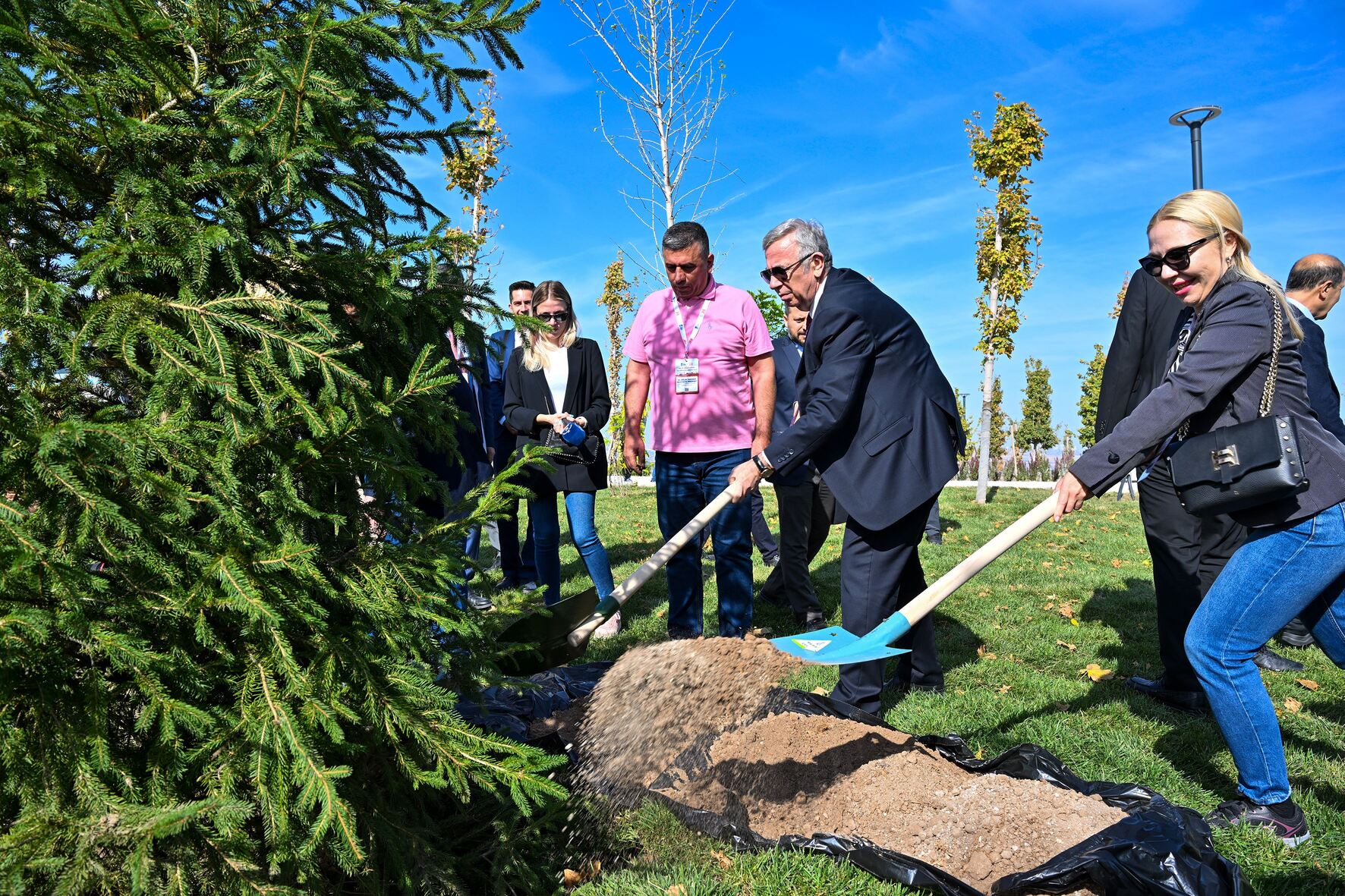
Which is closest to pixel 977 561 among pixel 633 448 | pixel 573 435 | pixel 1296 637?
pixel 633 448

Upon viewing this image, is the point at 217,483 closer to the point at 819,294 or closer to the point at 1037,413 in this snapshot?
the point at 819,294

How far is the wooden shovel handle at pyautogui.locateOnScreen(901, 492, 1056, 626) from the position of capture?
9.05 ft

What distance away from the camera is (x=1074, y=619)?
19.6 ft

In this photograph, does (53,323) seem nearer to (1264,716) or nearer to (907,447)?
(907,447)

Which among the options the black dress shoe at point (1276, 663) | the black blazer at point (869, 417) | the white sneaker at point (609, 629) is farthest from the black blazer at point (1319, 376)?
the white sneaker at point (609, 629)

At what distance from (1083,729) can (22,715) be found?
399 cm

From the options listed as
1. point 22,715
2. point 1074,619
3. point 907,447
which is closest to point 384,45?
point 22,715

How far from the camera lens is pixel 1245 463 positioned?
2.52 metres

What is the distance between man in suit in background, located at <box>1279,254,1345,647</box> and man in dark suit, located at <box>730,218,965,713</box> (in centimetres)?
217

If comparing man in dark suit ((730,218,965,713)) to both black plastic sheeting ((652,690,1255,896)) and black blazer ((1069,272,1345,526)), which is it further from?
black plastic sheeting ((652,690,1255,896))

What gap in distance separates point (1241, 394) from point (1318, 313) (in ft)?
8.86

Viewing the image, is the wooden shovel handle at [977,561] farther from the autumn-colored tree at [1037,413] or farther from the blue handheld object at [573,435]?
the autumn-colored tree at [1037,413]

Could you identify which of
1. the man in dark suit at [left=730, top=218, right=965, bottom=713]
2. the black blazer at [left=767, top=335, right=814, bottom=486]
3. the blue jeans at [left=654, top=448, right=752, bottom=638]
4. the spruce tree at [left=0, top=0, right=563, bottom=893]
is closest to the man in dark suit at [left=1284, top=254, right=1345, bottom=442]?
the man in dark suit at [left=730, top=218, right=965, bottom=713]

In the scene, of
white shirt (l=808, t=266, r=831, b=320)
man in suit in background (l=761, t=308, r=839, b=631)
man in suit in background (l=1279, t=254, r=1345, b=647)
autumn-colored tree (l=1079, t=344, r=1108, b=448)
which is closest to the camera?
white shirt (l=808, t=266, r=831, b=320)
